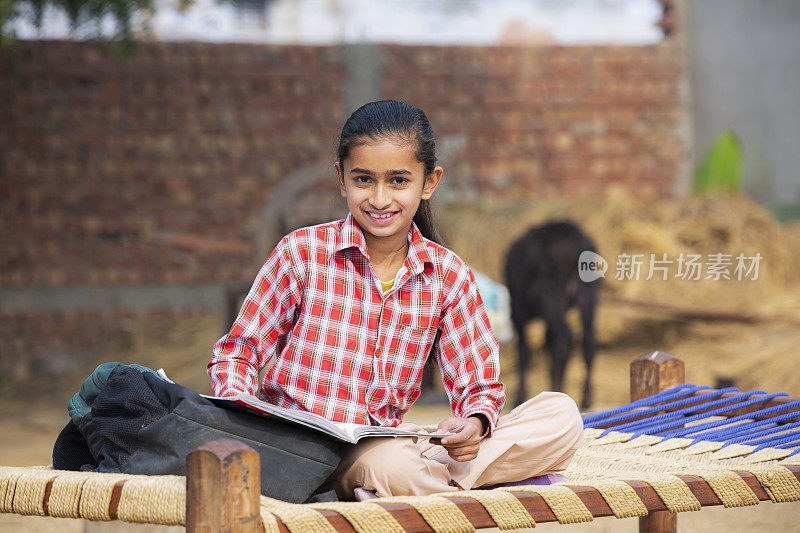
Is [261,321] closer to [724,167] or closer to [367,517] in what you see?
[367,517]

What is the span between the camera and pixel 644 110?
7.64 m

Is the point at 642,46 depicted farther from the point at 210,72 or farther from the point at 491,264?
the point at 210,72

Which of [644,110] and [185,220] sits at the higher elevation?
[644,110]

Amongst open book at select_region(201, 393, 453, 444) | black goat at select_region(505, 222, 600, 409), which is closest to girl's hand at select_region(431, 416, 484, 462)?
open book at select_region(201, 393, 453, 444)

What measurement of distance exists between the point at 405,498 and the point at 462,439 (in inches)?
5.8

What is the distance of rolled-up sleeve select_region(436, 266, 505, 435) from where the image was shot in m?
1.83

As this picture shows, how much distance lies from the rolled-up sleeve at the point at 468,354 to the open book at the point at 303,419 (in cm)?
18

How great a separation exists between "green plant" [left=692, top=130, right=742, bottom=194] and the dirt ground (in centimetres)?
28

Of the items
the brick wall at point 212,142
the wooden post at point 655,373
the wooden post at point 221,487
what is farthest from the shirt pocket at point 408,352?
the brick wall at point 212,142

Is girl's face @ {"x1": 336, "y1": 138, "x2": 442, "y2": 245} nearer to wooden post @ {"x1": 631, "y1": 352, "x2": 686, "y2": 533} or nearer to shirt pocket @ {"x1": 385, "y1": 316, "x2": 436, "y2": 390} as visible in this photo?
shirt pocket @ {"x1": 385, "y1": 316, "x2": 436, "y2": 390}

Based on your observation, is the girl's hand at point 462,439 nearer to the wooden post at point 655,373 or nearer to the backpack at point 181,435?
the backpack at point 181,435

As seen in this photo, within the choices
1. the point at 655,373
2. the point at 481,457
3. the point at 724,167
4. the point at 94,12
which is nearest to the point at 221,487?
the point at 481,457

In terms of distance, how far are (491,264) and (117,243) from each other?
2.87 meters

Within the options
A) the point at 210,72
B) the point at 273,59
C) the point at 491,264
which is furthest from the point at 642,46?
the point at 210,72
